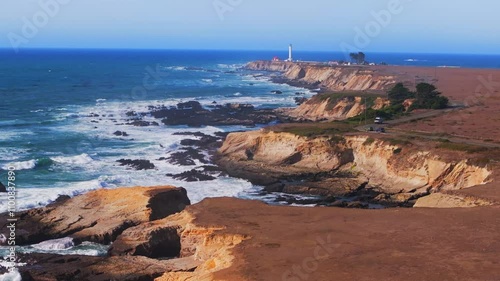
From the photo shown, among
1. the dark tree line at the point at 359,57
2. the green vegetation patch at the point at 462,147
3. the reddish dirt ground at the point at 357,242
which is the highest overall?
the dark tree line at the point at 359,57

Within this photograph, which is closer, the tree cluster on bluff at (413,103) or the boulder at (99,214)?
the boulder at (99,214)

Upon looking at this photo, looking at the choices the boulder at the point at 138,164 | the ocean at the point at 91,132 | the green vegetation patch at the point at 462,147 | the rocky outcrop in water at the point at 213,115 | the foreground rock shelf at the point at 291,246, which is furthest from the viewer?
the rocky outcrop in water at the point at 213,115

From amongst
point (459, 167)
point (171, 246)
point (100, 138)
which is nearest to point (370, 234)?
point (171, 246)

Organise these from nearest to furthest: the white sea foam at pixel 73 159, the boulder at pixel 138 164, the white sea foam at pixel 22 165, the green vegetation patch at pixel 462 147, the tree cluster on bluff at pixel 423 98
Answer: the green vegetation patch at pixel 462 147, the white sea foam at pixel 22 165, the boulder at pixel 138 164, the white sea foam at pixel 73 159, the tree cluster on bluff at pixel 423 98

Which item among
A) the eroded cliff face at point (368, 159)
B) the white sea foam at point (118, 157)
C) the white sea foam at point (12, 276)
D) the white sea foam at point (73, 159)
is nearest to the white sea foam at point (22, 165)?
the white sea foam at point (118, 157)

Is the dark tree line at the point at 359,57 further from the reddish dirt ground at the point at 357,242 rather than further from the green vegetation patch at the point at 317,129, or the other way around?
the reddish dirt ground at the point at 357,242

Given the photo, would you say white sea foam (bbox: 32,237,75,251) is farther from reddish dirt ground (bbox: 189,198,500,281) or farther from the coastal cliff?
the coastal cliff

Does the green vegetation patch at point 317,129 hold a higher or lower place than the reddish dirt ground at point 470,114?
lower
